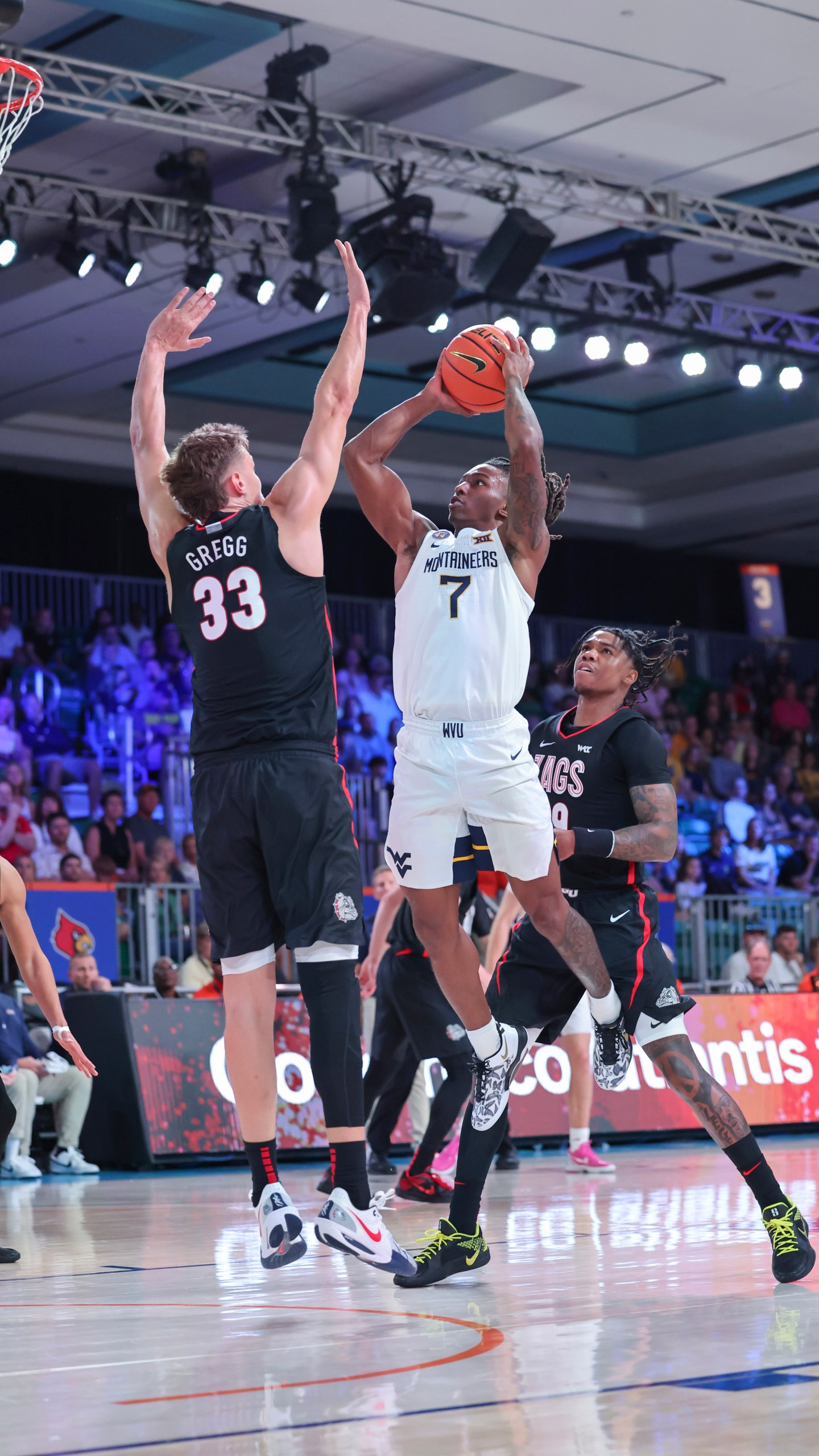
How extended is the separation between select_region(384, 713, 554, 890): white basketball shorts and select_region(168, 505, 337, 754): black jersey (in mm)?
351

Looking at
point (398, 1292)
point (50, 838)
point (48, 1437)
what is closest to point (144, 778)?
point (50, 838)

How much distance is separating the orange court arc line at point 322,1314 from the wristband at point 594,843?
158cm

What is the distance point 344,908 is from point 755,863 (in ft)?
55.3

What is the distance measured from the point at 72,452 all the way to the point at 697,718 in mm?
9534

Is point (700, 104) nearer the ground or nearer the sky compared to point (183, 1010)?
nearer the sky

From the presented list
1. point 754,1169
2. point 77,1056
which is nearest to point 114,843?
point 77,1056

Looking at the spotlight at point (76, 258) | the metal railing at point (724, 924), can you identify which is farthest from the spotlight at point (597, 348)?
the metal railing at point (724, 924)

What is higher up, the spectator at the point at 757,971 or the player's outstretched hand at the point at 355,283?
the player's outstretched hand at the point at 355,283

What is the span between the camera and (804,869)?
2172 centimetres

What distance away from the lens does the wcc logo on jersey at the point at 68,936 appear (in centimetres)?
1384

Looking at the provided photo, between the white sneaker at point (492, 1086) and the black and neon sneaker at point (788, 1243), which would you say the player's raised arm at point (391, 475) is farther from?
the black and neon sneaker at point (788, 1243)

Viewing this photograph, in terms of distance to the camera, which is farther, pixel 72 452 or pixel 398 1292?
pixel 72 452

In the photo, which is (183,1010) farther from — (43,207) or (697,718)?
(697,718)

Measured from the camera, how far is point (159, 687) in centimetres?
1939
